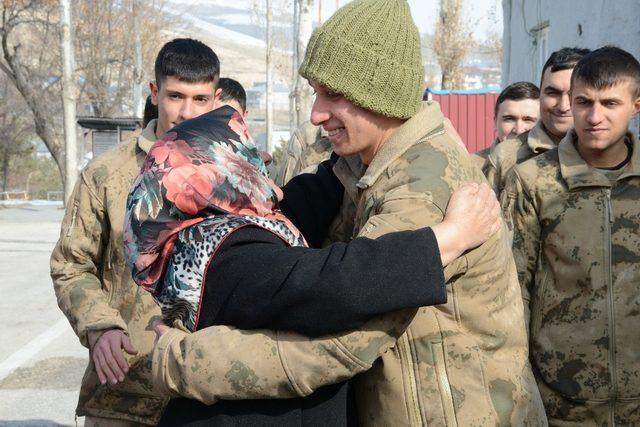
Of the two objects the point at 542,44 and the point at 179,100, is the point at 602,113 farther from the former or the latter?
the point at 542,44

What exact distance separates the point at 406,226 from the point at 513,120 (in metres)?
4.10

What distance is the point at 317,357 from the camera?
82.4 inches

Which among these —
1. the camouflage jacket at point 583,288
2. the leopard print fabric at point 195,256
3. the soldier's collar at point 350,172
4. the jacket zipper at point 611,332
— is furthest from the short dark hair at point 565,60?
the leopard print fabric at point 195,256

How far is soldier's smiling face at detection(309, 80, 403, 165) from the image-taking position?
2359mm

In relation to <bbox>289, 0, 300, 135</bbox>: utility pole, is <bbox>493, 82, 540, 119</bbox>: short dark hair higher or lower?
lower

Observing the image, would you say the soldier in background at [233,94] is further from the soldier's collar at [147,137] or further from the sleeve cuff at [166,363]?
the sleeve cuff at [166,363]

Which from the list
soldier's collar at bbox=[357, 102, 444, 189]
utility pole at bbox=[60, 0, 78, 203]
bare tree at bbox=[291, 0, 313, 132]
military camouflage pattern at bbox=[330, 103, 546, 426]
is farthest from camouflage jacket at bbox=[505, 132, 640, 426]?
utility pole at bbox=[60, 0, 78, 203]

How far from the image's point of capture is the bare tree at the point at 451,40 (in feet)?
165

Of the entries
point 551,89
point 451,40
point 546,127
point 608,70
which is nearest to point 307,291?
point 608,70

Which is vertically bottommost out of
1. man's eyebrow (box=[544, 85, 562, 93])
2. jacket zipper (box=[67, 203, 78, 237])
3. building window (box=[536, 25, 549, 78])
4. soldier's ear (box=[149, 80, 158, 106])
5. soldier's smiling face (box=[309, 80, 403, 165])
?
jacket zipper (box=[67, 203, 78, 237])

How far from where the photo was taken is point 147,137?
371cm

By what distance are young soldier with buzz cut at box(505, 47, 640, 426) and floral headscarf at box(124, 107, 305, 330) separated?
1.70 m

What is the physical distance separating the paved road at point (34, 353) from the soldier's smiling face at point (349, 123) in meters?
4.59

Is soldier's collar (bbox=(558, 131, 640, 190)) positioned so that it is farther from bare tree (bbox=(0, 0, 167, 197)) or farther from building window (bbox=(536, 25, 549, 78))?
bare tree (bbox=(0, 0, 167, 197))
